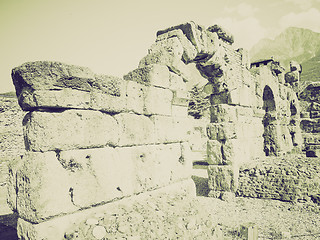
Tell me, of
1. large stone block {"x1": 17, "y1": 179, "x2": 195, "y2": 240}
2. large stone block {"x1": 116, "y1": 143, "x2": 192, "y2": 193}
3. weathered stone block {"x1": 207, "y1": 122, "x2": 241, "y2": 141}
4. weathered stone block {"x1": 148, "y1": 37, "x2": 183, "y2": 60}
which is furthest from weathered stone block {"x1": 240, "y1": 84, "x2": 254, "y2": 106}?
large stone block {"x1": 17, "y1": 179, "x2": 195, "y2": 240}

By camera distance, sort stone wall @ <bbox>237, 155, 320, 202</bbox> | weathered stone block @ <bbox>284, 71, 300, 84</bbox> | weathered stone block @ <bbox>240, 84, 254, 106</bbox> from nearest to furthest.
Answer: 1. stone wall @ <bbox>237, 155, 320, 202</bbox>
2. weathered stone block @ <bbox>240, 84, 254, 106</bbox>
3. weathered stone block @ <bbox>284, 71, 300, 84</bbox>

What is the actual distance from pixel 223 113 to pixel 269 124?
3824 mm

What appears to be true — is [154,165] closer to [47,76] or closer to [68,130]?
[68,130]

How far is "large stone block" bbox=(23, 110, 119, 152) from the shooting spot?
2.60m

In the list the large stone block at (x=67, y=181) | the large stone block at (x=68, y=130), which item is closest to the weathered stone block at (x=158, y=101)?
the large stone block at (x=68, y=130)

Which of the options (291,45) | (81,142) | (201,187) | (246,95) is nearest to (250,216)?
(201,187)

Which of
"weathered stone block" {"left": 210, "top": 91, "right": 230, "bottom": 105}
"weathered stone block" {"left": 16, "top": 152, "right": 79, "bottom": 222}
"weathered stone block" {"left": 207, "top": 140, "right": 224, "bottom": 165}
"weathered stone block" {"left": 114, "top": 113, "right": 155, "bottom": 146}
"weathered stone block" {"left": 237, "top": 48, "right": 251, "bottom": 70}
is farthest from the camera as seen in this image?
"weathered stone block" {"left": 237, "top": 48, "right": 251, "bottom": 70}

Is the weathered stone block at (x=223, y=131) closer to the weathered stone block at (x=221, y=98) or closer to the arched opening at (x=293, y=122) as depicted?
the weathered stone block at (x=221, y=98)

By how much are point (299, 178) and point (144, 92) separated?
5126 millimetres

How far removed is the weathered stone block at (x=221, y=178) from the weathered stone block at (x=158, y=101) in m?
3.95

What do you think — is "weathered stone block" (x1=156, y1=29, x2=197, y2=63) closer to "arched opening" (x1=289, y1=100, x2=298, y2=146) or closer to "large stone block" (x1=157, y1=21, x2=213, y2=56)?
"large stone block" (x1=157, y1=21, x2=213, y2=56)

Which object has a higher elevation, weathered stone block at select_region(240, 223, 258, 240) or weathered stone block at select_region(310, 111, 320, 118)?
weathered stone block at select_region(310, 111, 320, 118)

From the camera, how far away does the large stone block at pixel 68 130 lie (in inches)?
102

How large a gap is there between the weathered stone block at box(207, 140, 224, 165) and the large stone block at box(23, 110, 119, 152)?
4885 millimetres
